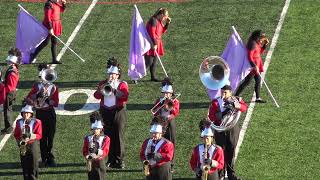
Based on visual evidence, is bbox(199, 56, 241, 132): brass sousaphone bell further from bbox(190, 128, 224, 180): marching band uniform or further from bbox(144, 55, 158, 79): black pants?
bbox(144, 55, 158, 79): black pants

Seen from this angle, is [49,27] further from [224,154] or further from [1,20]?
[224,154]

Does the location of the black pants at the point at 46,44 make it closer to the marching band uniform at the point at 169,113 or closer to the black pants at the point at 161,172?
the marching band uniform at the point at 169,113

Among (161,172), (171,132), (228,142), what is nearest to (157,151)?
(161,172)

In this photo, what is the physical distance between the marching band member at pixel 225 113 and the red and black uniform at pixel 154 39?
4.25 metres

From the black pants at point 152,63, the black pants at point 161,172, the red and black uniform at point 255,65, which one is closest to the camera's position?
the black pants at point 161,172

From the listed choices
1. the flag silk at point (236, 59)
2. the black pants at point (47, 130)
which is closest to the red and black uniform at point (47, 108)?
the black pants at point (47, 130)

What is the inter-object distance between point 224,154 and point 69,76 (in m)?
5.63

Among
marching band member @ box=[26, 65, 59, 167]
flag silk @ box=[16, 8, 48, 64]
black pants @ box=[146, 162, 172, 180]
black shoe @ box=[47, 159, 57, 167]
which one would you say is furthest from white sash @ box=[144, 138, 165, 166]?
flag silk @ box=[16, 8, 48, 64]

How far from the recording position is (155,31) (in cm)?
2133

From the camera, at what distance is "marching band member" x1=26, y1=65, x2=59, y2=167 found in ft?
59.2

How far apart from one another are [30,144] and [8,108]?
255 cm

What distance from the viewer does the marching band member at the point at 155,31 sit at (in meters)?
21.3

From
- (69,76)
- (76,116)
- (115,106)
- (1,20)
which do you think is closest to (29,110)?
(115,106)

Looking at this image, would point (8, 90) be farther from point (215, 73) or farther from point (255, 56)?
point (255, 56)
